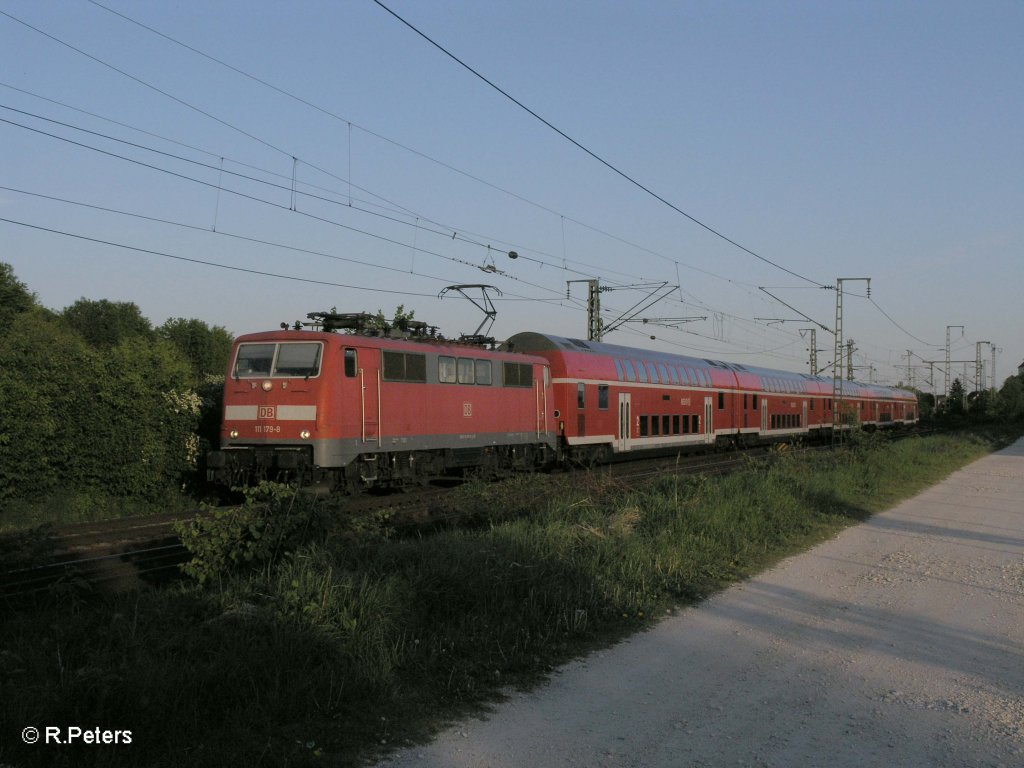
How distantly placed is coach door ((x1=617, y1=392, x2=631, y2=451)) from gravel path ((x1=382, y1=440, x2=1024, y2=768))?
52.3ft

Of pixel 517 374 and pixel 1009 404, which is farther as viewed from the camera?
pixel 1009 404

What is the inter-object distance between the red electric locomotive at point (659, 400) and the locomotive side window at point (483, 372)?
1878mm

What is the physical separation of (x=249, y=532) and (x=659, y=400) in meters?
21.5

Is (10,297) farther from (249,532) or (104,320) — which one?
(249,532)

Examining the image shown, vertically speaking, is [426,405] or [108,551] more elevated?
[426,405]

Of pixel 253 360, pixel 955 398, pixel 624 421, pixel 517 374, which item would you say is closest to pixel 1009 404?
pixel 955 398

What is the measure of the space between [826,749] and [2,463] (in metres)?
14.0

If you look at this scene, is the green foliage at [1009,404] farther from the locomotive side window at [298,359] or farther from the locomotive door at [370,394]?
the locomotive side window at [298,359]

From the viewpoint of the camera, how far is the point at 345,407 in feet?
51.8

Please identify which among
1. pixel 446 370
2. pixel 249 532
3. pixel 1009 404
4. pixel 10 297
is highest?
pixel 10 297

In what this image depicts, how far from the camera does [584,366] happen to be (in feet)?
80.6

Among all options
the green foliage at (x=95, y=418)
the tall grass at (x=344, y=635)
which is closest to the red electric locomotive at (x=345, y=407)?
the green foliage at (x=95, y=418)

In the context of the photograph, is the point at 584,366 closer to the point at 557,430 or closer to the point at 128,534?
the point at 557,430

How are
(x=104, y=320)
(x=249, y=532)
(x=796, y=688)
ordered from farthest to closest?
(x=104, y=320) → (x=249, y=532) → (x=796, y=688)
